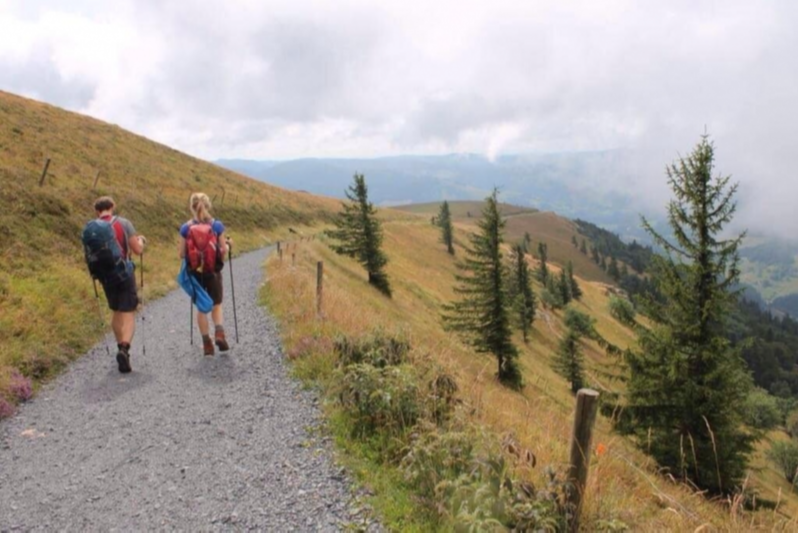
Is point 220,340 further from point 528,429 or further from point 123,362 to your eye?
point 528,429

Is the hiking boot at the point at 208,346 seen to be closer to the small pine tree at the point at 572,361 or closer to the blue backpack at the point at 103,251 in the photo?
the blue backpack at the point at 103,251

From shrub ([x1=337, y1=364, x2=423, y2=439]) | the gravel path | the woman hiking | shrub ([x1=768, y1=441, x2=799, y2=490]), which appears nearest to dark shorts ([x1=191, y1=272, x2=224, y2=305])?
the woman hiking

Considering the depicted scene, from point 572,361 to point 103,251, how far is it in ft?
143

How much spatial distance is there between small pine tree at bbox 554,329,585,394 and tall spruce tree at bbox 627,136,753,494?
27.8m

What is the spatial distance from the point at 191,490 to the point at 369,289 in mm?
29738

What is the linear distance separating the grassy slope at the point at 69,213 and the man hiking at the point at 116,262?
133cm

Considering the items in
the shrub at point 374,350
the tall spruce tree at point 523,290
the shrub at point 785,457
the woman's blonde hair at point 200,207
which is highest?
the woman's blonde hair at point 200,207

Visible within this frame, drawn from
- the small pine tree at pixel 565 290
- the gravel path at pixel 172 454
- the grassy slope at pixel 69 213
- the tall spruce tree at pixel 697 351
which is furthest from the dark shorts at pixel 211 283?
the small pine tree at pixel 565 290

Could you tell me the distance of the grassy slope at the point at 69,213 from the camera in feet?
31.5

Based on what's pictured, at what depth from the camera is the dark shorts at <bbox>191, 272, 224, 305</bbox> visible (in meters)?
8.81

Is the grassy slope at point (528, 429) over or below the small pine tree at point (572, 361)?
over

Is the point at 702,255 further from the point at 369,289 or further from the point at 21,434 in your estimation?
the point at 369,289

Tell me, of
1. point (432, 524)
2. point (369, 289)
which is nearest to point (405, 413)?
point (432, 524)

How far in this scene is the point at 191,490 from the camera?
4988 millimetres
